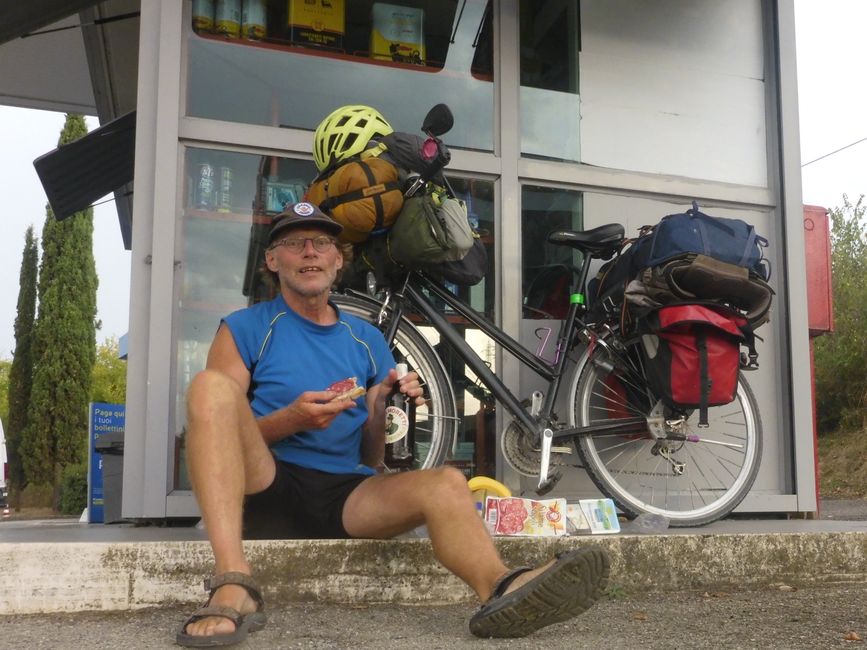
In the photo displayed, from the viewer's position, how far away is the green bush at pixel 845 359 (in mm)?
15680

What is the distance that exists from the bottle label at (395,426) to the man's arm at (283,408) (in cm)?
67

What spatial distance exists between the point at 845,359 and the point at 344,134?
14.9 m

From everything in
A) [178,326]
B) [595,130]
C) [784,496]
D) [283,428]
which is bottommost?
[784,496]

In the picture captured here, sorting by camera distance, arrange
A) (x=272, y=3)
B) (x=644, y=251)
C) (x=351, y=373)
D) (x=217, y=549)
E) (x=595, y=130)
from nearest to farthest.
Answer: (x=217, y=549), (x=351, y=373), (x=644, y=251), (x=272, y=3), (x=595, y=130)

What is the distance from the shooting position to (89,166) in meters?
6.27

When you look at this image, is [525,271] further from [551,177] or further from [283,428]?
[283,428]

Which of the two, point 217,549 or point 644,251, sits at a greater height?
point 644,251

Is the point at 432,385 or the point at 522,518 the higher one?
the point at 432,385

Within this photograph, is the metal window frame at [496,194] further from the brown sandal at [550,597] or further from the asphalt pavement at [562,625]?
the brown sandal at [550,597]

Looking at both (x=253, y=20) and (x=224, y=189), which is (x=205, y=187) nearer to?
(x=224, y=189)

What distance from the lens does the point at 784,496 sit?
4.29 meters

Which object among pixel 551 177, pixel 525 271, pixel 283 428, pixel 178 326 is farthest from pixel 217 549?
pixel 551 177

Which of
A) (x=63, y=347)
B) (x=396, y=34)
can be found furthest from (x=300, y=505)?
(x=63, y=347)

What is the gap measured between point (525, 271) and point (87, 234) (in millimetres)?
18694
